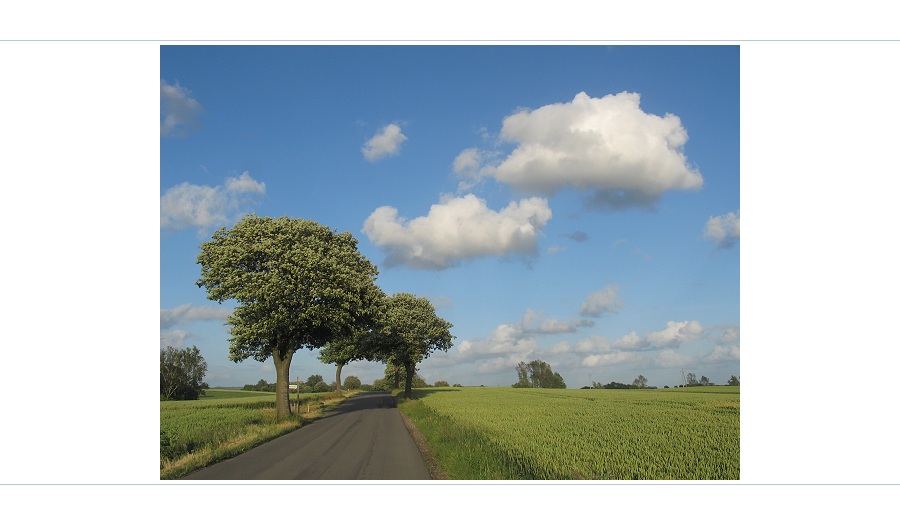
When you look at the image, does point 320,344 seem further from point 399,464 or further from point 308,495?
point 308,495

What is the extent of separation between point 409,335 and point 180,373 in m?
33.6

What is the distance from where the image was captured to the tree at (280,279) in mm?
31922

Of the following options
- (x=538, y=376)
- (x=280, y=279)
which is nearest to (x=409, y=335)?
(x=280, y=279)

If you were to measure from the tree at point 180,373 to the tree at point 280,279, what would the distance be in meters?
41.4

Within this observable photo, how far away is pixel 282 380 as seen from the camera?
36688mm

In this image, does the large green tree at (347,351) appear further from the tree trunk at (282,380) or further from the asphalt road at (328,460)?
the asphalt road at (328,460)

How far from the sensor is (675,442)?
66.9 feet

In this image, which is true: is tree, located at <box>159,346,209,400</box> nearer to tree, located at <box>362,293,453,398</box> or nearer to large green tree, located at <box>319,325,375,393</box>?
large green tree, located at <box>319,325,375,393</box>

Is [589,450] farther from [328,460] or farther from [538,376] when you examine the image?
[538,376]

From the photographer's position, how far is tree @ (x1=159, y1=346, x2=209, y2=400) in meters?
71.0

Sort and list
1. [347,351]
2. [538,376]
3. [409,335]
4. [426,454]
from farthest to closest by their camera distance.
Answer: [538,376] < [347,351] < [409,335] < [426,454]

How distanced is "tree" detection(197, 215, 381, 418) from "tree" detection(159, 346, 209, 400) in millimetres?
41425

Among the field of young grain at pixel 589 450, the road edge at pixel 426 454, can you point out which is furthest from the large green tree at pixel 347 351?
the field of young grain at pixel 589 450
